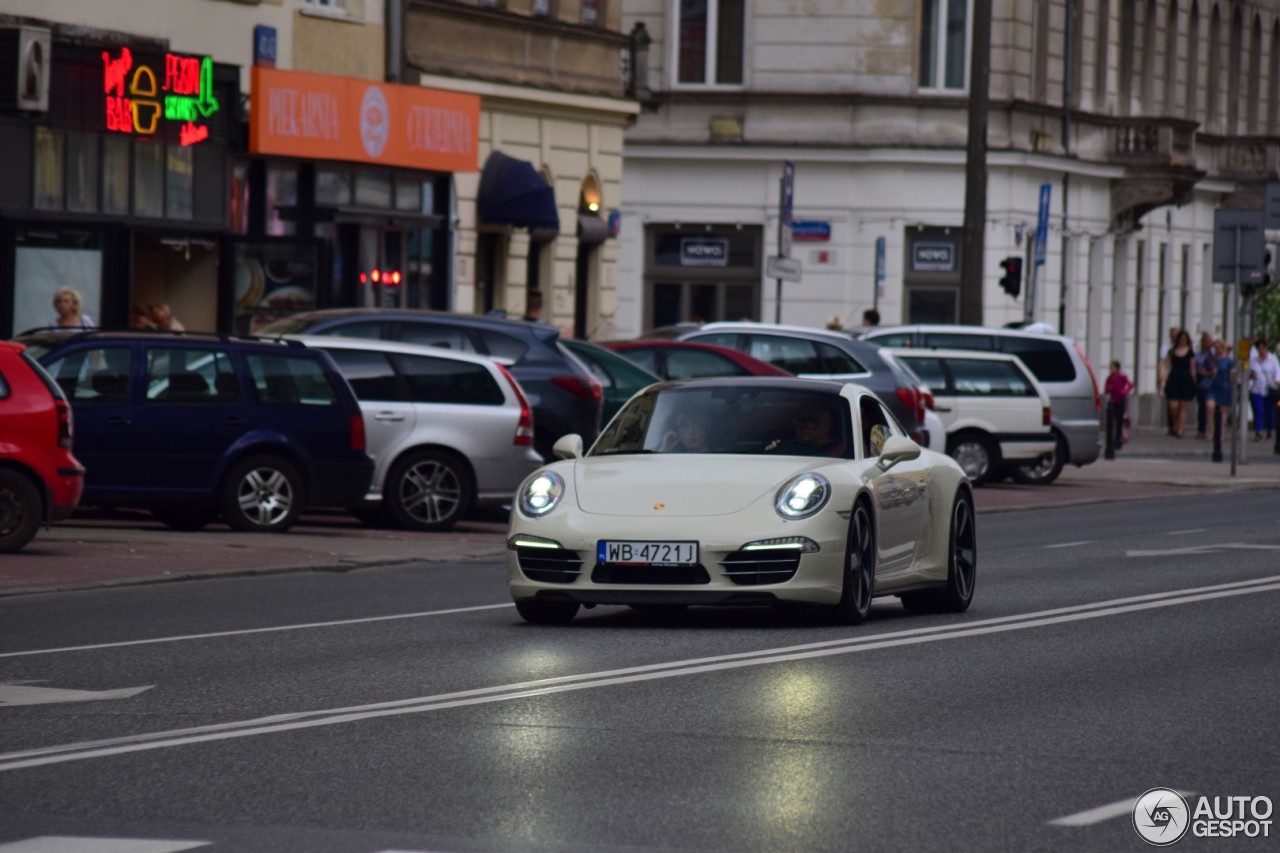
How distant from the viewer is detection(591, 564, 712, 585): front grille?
44.1 feet

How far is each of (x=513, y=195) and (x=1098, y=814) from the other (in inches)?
1122

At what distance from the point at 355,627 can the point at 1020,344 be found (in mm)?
20621

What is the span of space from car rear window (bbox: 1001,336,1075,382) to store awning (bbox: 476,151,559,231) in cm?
655

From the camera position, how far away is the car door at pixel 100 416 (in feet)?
66.7

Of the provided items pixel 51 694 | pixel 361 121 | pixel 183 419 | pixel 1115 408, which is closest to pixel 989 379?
pixel 361 121

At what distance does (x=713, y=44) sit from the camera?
177 ft

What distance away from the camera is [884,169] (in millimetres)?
52312

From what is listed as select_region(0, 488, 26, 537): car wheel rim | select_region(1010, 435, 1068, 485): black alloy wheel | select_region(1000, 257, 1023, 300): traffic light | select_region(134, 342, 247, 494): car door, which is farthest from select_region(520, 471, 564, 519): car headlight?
select_region(1000, 257, 1023, 300): traffic light

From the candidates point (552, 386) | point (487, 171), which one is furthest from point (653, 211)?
point (552, 386)

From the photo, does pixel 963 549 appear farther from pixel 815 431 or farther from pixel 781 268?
pixel 781 268

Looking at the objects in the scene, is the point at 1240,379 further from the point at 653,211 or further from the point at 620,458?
the point at 620,458

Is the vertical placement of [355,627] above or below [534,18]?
below

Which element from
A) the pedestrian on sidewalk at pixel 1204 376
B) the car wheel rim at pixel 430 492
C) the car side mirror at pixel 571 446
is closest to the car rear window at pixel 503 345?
the car wheel rim at pixel 430 492

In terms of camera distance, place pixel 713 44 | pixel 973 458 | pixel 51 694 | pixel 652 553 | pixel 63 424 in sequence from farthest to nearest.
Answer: pixel 713 44 → pixel 973 458 → pixel 63 424 → pixel 652 553 → pixel 51 694
